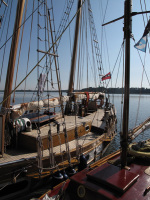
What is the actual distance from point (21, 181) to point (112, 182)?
20.2 feet

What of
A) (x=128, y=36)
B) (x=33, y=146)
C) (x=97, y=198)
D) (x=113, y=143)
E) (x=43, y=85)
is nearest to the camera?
(x=97, y=198)

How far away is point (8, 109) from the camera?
9.34m

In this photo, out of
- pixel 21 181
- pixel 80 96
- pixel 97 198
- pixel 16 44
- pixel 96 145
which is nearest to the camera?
pixel 97 198

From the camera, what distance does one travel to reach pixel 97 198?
3.68m

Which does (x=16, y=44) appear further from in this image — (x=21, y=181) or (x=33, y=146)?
(x=21, y=181)

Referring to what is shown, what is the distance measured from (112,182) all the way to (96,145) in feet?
26.2

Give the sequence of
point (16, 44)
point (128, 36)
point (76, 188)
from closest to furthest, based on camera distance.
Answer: point (76, 188)
point (128, 36)
point (16, 44)

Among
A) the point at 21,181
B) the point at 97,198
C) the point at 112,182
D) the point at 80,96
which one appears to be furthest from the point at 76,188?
the point at 80,96

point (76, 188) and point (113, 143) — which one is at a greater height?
point (76, 188)

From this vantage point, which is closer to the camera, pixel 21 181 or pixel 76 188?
pixel 76 188

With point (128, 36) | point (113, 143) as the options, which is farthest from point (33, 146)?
point (113, 143)

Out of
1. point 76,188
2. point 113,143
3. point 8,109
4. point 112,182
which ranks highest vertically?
point 8,109

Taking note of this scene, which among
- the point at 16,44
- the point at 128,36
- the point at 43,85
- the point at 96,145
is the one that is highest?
the point at 16,44

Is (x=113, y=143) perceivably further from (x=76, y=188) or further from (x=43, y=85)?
(x=76, y=188)
